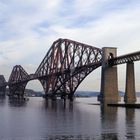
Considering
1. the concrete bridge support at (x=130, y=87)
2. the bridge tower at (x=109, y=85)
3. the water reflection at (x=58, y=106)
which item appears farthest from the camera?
the bridge tower at (x=109, y=85)

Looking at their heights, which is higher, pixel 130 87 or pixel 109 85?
pixel 109 85

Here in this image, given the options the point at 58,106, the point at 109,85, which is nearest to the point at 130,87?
the point at 109,85

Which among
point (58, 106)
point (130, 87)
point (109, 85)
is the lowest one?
point (58, 106)

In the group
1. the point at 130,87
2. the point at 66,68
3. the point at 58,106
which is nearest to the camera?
the point at 130,87

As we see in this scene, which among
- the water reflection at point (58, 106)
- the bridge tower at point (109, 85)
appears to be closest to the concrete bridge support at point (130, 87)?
the bridge tower at point (109, 85)

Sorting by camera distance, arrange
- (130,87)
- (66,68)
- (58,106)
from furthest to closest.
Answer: (66,68) → (58,106) → (130,87)

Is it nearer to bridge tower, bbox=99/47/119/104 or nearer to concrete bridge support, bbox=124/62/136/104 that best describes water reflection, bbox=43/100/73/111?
bridge tower, bbox=99/47/119/104

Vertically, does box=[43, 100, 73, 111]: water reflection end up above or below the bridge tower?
below

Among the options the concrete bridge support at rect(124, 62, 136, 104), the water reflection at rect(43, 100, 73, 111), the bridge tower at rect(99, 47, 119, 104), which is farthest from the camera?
the bridge tower at rect(99, 47, 119, 104)

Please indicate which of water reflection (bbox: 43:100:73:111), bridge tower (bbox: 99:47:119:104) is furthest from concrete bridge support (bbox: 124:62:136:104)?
water reflection (bbox: 43:100:73:111)

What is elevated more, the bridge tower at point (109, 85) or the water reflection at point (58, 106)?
the bridge tower at point (109, 85)

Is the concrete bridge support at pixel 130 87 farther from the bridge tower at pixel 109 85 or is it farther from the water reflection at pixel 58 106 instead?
the water reflection at pixel 58 106

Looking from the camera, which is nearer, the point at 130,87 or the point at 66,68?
the point at 130,87

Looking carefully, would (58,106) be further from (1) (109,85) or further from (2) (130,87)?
(2) (130,87)
